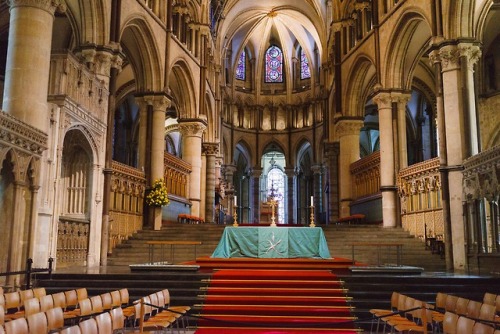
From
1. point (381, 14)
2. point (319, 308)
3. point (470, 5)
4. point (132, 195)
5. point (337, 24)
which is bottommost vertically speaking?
point (319, 308)

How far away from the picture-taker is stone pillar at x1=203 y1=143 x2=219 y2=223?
A: 2916 cm

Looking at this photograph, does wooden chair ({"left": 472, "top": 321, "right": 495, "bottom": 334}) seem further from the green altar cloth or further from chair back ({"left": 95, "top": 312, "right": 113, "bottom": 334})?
the green altar cloth

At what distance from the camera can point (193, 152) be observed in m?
26.4

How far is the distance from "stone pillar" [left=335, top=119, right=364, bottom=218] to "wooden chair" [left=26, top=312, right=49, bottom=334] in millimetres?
22850

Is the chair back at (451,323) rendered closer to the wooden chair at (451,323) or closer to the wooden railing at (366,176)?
the wooden chair at (451,323)

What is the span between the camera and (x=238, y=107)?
41.3m

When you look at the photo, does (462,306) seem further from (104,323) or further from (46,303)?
(46,303)

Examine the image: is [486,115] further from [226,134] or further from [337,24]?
[226,134]

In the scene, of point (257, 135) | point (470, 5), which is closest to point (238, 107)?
point (257, 135)

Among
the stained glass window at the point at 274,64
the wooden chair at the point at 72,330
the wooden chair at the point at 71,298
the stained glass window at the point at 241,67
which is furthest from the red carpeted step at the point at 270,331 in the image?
the stained glass window at the point at 274,64

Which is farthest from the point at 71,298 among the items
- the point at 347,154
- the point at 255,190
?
the point at 255,190

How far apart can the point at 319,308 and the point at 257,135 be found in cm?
3282

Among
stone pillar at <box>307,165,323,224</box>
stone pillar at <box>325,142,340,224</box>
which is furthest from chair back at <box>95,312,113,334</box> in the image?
stone pillar at <box>307,165,323,224</box>

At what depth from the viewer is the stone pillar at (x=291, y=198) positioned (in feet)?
136
